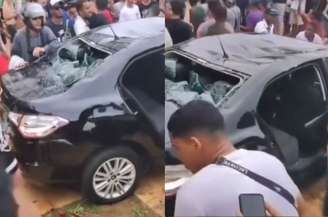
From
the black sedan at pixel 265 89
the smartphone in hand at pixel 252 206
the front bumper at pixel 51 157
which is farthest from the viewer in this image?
the front bumper at pixel 51 157

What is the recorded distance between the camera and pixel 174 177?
1.68m

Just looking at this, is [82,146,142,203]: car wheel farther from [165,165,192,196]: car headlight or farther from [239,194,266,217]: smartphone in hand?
[239,194,266,217]: smartphone in hand

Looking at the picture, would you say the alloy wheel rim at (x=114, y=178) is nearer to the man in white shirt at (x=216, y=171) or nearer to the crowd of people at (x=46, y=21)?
the man in white shirt at (x=216, y=171)

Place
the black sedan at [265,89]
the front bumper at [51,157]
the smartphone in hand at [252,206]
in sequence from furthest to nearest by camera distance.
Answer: the front bumper at [51,157] → the black sedan at [265,89] → the smartphone in hand at [252,206]

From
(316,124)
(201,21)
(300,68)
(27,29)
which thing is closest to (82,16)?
(27,29)

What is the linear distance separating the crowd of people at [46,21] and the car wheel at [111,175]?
1.49ft

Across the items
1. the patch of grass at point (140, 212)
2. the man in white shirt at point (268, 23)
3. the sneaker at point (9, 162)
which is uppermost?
the man in white shirt at point (268, 23)

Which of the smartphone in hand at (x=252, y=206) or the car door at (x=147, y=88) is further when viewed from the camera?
the car door at (x=147, y=88)

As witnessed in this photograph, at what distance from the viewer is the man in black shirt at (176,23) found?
161cm

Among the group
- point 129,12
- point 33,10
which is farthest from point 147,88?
point 33,10

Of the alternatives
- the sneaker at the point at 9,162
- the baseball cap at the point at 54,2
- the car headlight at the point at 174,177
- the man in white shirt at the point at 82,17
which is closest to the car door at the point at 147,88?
the car headlight at the point at 174,177

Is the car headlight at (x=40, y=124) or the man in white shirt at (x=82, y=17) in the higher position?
the man in white shirt at (x=82, y=17)

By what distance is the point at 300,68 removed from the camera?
61.9 inches

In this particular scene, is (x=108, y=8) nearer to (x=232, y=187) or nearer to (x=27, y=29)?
(x=27, y=29)
